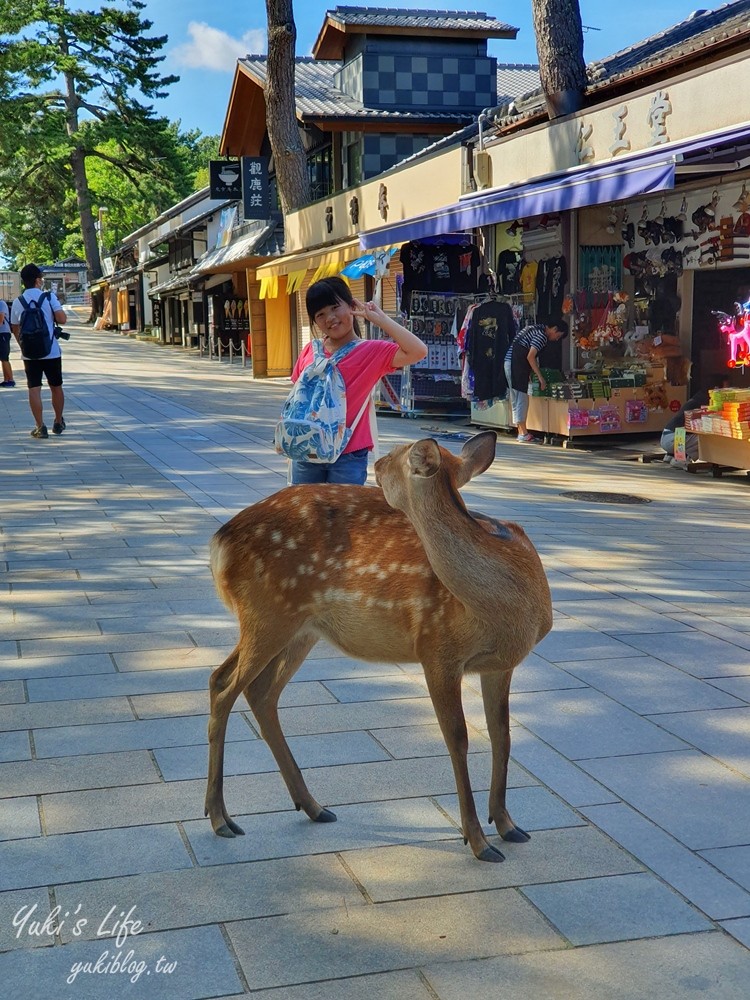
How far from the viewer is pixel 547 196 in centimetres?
1136

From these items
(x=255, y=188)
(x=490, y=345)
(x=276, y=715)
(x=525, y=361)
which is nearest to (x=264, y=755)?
(x=276, y=715)

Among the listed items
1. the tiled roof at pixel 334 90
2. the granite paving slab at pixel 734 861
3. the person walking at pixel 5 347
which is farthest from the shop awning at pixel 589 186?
the tiled roof at pixel 334 90

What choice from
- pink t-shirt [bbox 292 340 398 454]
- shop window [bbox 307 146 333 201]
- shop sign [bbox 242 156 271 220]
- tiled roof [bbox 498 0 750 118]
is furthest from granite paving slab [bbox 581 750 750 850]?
shop sign [bbox 242 156 271 220]

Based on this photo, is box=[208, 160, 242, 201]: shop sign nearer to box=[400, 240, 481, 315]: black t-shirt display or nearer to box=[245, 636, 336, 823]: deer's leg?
box=[400, 240, 481, 315]: black t-shirt display

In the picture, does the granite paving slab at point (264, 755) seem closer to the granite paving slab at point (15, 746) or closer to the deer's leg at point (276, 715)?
the deer's leg at point (276, 715)

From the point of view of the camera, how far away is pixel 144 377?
26.8m

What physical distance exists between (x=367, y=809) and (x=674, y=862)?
94 centimetres

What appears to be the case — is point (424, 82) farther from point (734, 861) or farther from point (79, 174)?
point (79, 174)

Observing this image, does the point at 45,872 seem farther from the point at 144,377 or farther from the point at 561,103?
the point at 144,377

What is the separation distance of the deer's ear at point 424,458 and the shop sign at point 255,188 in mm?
26772

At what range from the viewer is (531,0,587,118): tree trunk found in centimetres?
1405

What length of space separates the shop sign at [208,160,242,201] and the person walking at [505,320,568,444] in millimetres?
16906

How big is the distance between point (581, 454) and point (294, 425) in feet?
29.5

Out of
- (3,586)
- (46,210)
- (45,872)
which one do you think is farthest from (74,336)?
(45,872)
